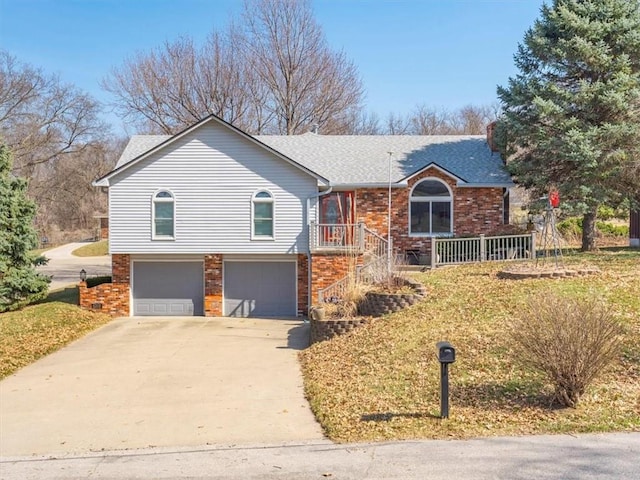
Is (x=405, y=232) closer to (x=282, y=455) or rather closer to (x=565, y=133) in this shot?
(x=565, y=133)

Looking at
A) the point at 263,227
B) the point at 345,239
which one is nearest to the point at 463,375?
the point at 345,239

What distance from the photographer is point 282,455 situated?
20.2 feet

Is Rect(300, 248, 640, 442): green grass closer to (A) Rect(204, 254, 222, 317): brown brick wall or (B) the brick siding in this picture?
(B) the brick siding

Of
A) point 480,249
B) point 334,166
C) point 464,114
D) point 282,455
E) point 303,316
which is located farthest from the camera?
point 464,114

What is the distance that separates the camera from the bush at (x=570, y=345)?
6762 mm

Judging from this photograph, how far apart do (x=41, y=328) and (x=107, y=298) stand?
9.99ft

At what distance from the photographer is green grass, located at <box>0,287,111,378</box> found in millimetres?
13234

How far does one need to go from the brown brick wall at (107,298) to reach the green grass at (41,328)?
357mm

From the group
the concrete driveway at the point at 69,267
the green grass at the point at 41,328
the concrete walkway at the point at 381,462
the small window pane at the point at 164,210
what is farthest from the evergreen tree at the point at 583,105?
the concrete driveway at the point at 69,267

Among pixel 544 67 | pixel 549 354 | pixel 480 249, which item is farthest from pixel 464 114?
pixel 549 354

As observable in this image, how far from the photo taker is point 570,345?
266 inches

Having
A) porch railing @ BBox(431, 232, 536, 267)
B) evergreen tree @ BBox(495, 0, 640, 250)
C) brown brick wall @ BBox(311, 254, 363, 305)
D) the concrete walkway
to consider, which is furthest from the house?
the concrete walkway

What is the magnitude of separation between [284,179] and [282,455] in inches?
540

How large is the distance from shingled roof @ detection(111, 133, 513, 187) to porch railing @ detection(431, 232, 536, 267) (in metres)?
3.21
